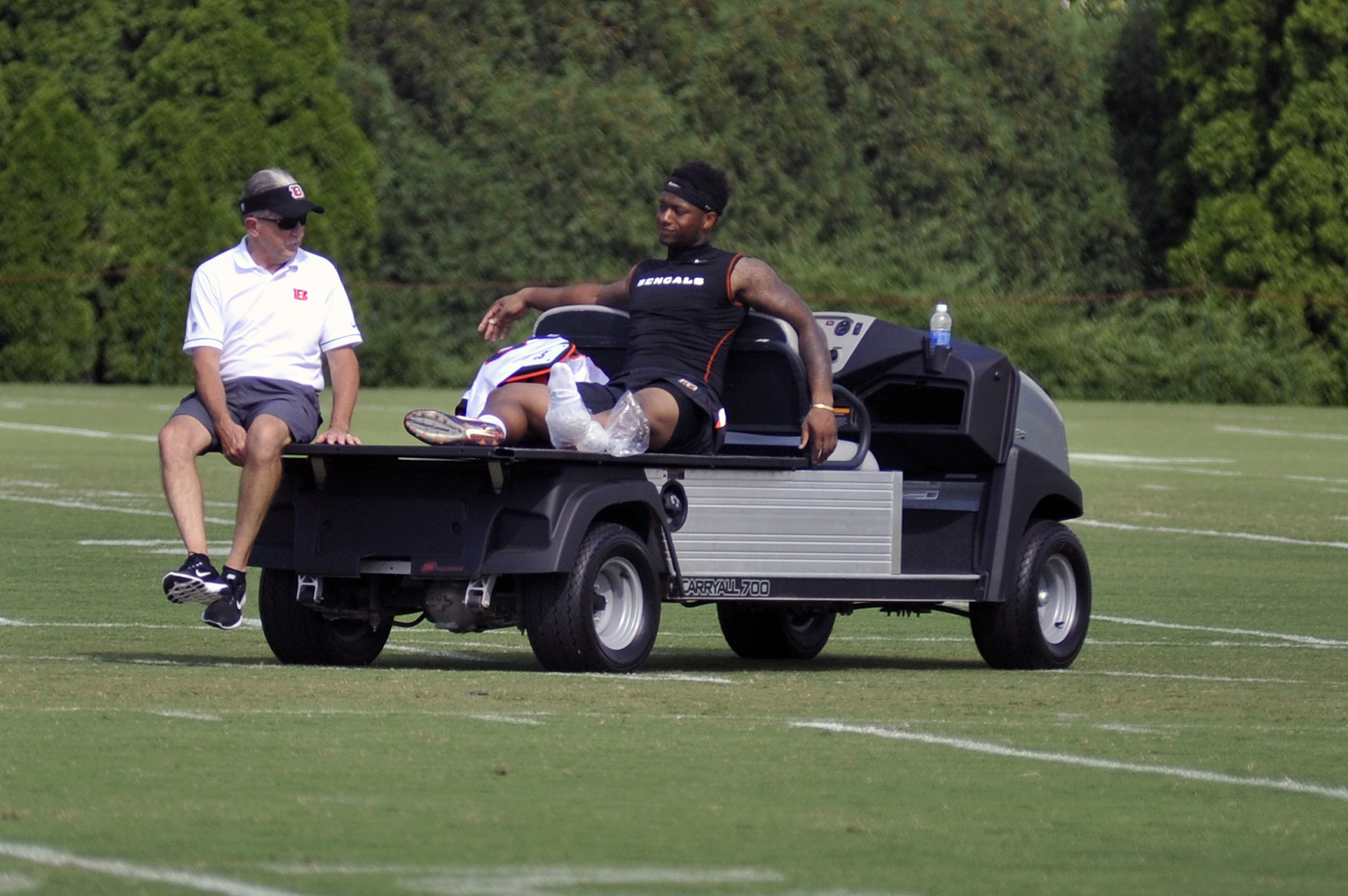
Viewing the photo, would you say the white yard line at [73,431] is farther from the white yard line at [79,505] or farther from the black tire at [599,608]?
the black tire at [599,608]

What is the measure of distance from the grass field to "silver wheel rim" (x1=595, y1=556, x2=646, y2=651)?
0.31 meters

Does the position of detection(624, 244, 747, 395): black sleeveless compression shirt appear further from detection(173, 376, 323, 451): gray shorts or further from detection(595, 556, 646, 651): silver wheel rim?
detection(173, 376, 323, 451): gray shorts

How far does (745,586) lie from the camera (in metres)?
10.5

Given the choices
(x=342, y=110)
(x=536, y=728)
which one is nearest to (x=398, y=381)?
(x=342, y=110)

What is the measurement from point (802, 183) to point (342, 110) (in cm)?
803

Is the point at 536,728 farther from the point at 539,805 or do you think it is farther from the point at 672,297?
the point at 672,297

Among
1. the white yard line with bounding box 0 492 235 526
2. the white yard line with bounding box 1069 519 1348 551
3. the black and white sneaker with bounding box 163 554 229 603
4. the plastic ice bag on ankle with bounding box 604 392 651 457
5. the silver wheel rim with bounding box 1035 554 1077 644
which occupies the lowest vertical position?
the white yard line with bounding box 0 492 235 526

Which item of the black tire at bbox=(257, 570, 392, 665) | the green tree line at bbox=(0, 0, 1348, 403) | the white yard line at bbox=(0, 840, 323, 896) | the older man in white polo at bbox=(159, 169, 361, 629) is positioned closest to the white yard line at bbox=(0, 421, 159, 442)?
the green tree line at bbox=(0, 0, 1348, 403)

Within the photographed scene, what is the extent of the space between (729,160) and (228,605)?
34900 millimetres

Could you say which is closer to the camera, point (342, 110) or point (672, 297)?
point (672, 297)

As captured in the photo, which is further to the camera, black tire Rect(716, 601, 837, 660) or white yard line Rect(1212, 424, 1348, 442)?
white yard line Rect(1212, 424, 1348, 442)

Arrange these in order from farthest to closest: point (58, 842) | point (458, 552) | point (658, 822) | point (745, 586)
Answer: point (745, 586) → point (458, 552) → point (658, 822) → point (58, 842)

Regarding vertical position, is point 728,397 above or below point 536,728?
above

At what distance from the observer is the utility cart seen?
32.1 ft
